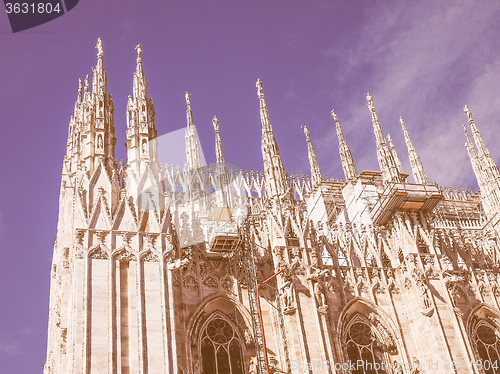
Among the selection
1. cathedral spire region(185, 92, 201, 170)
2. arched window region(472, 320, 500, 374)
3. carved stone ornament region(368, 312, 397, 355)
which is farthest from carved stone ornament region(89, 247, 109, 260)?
cathedral spire region(185, 92, 201, 170)

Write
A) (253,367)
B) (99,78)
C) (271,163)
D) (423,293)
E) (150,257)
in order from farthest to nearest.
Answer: (271,163)
(99,78)
(423,293)
(253,367)
(150,257)

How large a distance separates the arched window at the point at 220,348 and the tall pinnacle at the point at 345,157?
23.9 metres

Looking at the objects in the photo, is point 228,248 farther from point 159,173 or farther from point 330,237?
point 330,237

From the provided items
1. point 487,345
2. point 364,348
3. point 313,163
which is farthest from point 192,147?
point 487,345

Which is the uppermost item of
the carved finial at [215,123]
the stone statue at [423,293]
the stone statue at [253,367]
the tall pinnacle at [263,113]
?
the carved finial at [215,123]

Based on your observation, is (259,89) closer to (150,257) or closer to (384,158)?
(384,158)

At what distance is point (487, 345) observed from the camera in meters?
37.4

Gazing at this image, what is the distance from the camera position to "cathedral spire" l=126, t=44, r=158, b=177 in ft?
119

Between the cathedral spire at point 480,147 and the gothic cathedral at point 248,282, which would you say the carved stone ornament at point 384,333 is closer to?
the gothic cathedral at point 248,282

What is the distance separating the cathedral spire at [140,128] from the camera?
36.1 meters

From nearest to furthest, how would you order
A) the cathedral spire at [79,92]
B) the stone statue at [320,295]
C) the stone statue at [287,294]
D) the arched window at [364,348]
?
the stone statue at [287,294], the stone statue at [320,295], the arched window at [364,348], the cathedral spire at [79,92]

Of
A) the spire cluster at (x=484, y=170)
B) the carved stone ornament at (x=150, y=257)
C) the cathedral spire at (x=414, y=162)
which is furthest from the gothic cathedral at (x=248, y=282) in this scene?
the cathedral spire at (x=414, y=162)

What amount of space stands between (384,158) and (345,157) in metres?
12.0

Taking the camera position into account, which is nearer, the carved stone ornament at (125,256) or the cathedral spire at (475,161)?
the carved stone ornament at (125,256)
